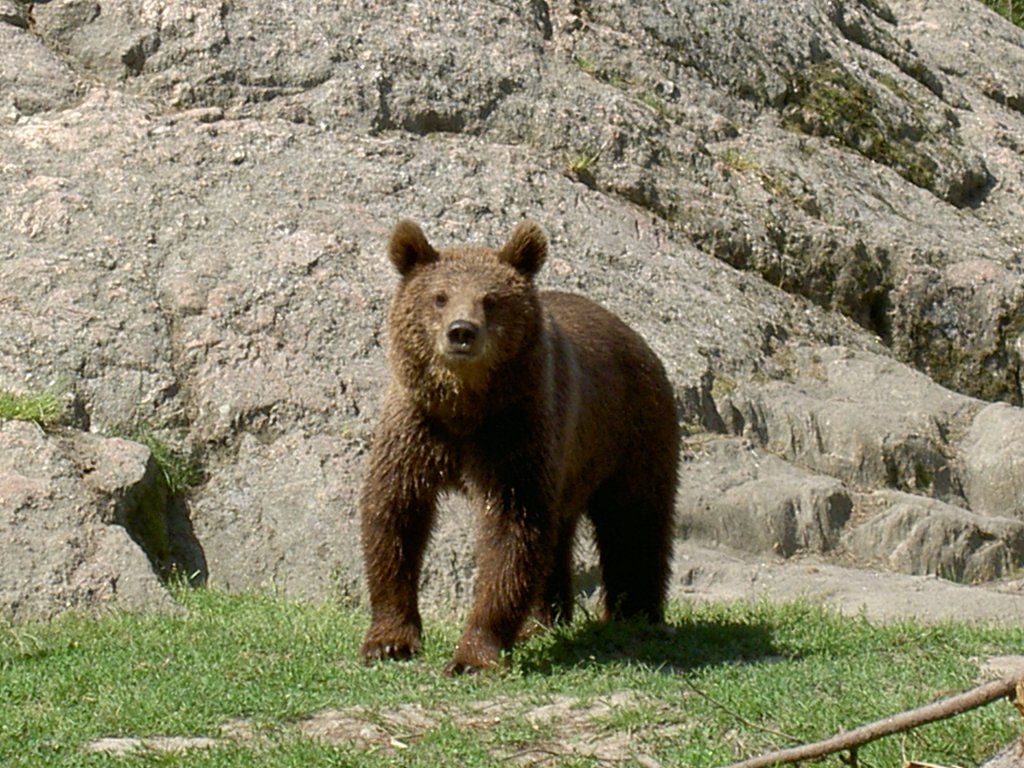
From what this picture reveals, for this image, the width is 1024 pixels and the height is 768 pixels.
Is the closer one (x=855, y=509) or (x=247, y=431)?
(x=247, y=431)

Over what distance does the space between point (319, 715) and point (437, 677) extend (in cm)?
100

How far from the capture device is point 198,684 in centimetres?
698

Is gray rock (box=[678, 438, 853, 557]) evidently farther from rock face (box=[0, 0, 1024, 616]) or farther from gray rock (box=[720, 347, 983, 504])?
gray rock (box=[720, 347, 983, 504])

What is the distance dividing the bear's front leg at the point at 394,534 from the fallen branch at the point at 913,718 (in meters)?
3.81

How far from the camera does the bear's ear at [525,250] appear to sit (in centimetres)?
803

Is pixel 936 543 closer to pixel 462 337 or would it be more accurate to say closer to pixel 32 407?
pixel 462 337

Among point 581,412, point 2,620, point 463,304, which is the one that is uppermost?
point 463,304

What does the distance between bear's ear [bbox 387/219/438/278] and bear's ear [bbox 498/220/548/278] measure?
0.37 m

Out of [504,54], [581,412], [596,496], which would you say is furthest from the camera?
[504,54]

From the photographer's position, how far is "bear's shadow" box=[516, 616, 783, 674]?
768 cm

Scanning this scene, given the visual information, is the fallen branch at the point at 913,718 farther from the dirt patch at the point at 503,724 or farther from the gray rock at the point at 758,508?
the gray rock at the point at 758,508

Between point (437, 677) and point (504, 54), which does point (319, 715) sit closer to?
point (437, 677)

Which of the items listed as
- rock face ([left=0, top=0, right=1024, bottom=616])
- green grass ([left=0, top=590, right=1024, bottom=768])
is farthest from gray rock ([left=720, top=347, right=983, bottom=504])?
green grass ([left=0, top=590, right=1024, bottom=768])

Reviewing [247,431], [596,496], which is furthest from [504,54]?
[596,496]
